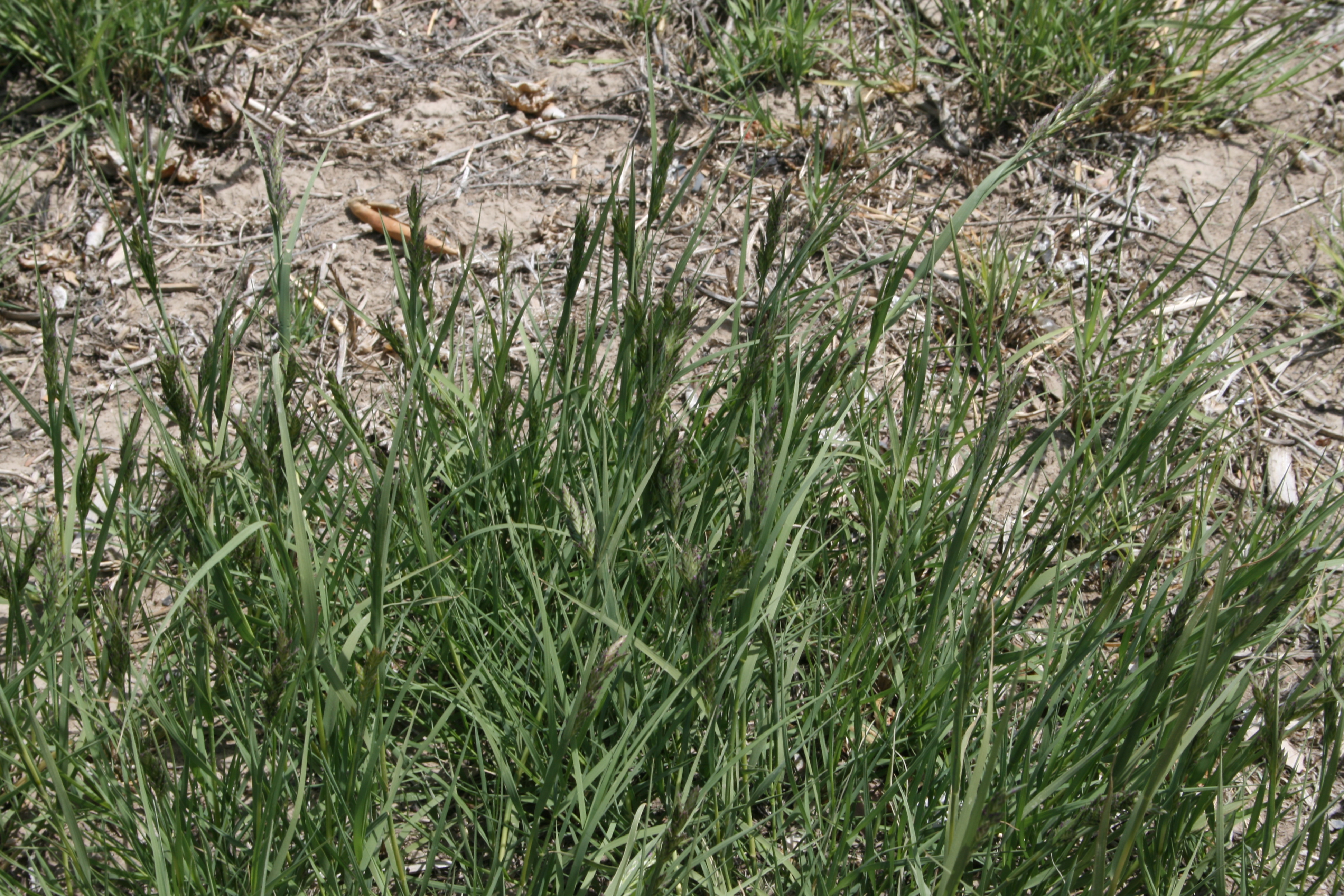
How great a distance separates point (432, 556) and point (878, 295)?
1.64m

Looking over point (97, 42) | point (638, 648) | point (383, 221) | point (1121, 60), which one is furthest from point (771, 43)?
point (638, 648)

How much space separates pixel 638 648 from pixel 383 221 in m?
1.81

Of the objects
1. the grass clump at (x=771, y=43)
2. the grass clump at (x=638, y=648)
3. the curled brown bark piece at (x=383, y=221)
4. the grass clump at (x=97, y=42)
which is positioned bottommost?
the grass clump at (x=638, y=648)

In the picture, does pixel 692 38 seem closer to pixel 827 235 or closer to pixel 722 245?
pixel 722 245

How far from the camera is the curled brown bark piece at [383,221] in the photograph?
9.12 feet

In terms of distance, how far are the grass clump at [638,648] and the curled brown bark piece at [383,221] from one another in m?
0.89

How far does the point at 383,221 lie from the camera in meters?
2.75

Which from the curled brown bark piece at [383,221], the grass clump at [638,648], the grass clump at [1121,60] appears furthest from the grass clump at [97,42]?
the grass clump at [1121,60]

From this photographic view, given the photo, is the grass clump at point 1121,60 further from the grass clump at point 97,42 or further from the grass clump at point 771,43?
the grass clump at point 97,42

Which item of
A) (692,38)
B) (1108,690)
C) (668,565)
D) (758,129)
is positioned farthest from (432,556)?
(692,38)

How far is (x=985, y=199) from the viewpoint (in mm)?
2949

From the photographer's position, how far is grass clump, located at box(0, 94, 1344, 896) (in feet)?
4.06

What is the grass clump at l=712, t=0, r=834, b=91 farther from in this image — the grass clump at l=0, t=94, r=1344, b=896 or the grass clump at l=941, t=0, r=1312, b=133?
the grass clump at l=0, t=94, r=1344, b=896

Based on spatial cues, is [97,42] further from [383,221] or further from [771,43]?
[771,43]
